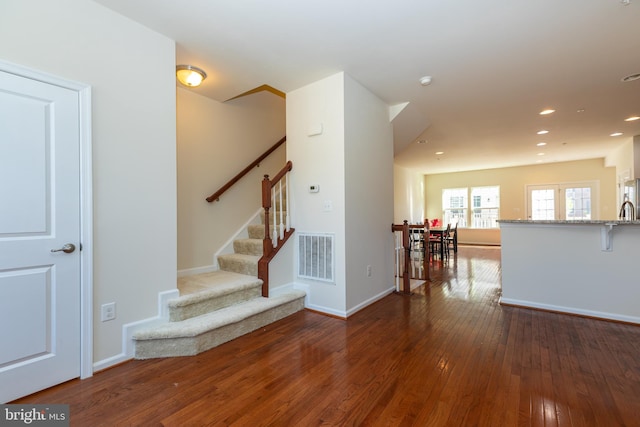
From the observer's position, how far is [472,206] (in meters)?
10.4

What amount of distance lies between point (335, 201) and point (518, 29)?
2.22 metres

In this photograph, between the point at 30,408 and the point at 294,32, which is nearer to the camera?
the point at 30,408

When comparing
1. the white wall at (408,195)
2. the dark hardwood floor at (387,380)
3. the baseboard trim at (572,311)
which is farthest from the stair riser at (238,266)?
the white wall at (408,195)

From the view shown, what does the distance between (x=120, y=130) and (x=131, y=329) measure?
1548mm

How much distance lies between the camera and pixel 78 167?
1.97 meters

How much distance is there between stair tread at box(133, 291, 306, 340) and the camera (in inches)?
88.3

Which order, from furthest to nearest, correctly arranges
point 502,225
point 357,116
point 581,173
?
point 581,173
point 502,225
point 357,116

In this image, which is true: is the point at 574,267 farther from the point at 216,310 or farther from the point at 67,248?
the point at 67,248

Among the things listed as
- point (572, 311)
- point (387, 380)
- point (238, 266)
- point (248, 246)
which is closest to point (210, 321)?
point (238, 266)

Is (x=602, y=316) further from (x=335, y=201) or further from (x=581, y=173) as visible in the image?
(x=581, y=173)

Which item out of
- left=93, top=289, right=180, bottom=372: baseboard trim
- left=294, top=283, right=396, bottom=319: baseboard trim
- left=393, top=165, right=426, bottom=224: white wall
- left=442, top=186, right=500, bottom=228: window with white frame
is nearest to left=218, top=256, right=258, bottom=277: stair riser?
left=294, top=283, right=396, bottom=319: baseboard trim

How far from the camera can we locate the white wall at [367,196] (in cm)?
324

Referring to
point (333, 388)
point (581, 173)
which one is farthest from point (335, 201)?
point (581, 173)

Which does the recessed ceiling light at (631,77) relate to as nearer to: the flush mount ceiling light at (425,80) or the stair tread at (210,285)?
the flush mount ceiling light at (425,80)
